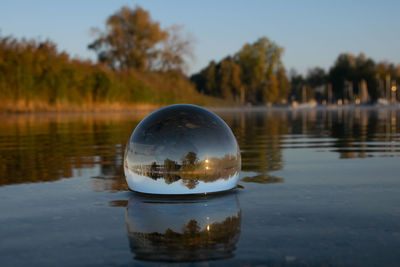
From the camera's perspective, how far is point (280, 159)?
6973 mm

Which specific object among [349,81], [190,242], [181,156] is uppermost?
[349,81]

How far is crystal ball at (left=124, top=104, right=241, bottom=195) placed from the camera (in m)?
3.95

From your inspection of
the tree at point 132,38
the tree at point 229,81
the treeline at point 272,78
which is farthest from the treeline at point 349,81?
the tree at point 132,38

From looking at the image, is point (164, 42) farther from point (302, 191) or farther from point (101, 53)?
point (302, 191)

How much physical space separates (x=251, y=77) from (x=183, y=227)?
9630 centimetres

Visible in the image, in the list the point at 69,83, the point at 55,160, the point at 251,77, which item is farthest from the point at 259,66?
the point at 55,160

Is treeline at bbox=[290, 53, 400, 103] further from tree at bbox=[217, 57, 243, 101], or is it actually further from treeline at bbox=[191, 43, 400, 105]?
tree at bbox=[217, 57, 243, 101]

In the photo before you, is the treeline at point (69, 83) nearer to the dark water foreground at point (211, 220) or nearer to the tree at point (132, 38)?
the tree at point (132, 38)

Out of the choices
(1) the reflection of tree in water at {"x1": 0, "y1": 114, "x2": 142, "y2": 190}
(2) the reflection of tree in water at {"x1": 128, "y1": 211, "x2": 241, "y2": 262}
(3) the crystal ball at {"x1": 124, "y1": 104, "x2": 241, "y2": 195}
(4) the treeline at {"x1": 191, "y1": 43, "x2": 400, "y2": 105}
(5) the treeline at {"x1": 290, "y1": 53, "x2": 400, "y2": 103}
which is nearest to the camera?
(2) the reflection of tree in water at {"x1": 128, "y1": 211, "x2": 241, "y2": 262}

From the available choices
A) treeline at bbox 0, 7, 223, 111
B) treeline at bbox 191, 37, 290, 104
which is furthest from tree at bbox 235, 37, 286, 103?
treeline at bbox 0, 7, 223, 111

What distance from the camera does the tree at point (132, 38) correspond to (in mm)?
66625

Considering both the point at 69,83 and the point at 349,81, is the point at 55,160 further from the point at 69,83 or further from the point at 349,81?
the point at 349,81

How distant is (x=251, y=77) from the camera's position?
97750 mm

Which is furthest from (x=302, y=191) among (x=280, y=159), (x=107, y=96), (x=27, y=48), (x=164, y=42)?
(x=164, y=42)
